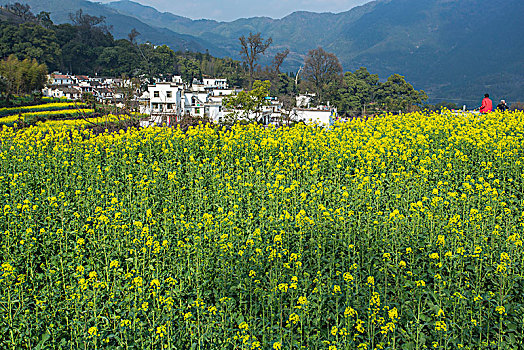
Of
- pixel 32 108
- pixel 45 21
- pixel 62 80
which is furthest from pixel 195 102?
pixel 45 21

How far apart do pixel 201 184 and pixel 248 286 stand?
11.3 feet

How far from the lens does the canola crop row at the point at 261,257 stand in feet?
15.3

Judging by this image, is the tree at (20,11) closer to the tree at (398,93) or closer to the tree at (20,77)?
the tree at (20,77)

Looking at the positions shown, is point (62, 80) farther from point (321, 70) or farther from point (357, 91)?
point (357, 91)

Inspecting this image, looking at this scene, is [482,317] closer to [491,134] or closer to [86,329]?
[86,329]

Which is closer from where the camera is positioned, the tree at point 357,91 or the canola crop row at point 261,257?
the canola crop row at point 261,257

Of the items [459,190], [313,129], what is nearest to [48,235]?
[459,190]

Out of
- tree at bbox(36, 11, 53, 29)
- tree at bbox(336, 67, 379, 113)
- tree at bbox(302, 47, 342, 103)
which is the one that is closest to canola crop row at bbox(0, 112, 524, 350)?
tree at bbox(336, 67, 379, 113)

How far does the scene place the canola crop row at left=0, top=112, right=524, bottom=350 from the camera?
4648mm

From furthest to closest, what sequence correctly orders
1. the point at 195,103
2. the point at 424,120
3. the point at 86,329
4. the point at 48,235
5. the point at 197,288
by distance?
the point at 195,103 → the point at 424,120 → the point at 48,235 → the point at 197,288 → the point at 86,329

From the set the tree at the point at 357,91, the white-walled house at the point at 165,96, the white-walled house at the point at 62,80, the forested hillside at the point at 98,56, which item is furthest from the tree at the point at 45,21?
the tree at the point at 357,91

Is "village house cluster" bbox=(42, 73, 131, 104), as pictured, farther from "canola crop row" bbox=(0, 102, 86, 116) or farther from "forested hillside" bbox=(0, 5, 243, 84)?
"canola crop row" bbox=(0, 102, 86, 116)

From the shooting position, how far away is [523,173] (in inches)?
340

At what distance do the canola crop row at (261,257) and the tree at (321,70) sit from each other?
3132 inches
